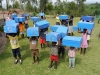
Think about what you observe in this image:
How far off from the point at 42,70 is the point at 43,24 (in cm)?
237

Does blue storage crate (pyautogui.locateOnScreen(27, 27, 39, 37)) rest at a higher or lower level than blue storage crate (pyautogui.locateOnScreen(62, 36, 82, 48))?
higher

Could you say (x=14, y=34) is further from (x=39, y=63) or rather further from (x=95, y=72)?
(x=95, y=72)

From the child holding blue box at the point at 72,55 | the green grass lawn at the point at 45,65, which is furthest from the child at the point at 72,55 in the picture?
the green grass lawn at the point at 45,65

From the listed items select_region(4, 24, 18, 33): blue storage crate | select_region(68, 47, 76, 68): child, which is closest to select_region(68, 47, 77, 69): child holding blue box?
select_region(68, 47, 76, 68): child

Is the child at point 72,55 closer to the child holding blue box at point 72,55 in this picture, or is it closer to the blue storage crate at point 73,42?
the child holding blue box at point 72,55

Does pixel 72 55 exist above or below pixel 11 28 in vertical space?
below

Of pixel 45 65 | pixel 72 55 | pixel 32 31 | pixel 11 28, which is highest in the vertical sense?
pixel 11 28

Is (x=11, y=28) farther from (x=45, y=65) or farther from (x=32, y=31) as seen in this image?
(x=45, y=65)

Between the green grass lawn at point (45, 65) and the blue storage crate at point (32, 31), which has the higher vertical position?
the blue storage crate at point (32, 31)

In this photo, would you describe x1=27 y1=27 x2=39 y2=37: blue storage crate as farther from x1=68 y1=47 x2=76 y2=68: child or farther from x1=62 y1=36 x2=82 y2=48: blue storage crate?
x1=68 y1=47 x2=76 y2=68: child

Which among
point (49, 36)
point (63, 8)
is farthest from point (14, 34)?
point (63, 8)

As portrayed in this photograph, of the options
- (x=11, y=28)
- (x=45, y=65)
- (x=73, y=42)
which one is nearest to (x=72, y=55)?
(x=73, y=42)

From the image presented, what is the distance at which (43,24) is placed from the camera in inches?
293

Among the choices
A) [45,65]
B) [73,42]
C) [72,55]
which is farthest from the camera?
[45,65]
